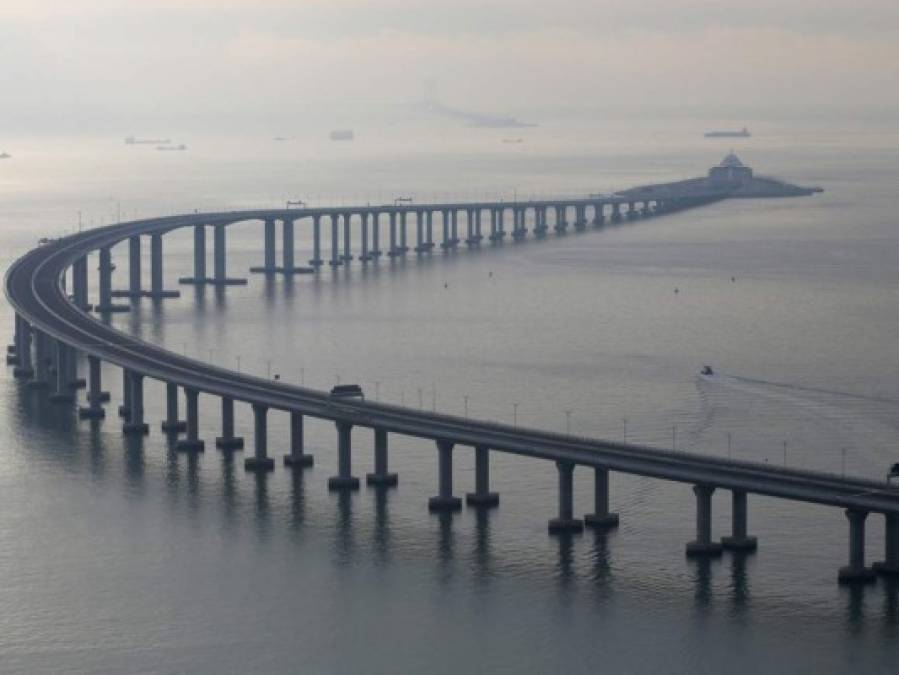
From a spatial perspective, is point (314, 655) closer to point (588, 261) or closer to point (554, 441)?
point (554, 441)

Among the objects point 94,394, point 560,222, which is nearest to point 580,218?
point 560,222

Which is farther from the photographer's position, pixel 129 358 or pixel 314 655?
pixel 129 358

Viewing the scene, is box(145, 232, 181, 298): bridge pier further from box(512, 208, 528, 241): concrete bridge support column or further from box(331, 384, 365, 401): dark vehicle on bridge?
box(331, 384, 365, 401): dark vehicle on bridge

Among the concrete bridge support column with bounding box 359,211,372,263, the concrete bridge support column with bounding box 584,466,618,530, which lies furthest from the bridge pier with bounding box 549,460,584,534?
the concrete bridge support column with bounding box 359,211,372,263

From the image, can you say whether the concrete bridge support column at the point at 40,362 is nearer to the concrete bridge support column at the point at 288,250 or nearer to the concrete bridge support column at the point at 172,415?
the concrete bridge support column at the point at 172,415

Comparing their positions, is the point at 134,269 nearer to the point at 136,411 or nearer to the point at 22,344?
the point at 22,344

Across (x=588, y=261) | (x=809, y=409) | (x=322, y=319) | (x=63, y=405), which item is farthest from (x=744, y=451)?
(x=588, y=261)
